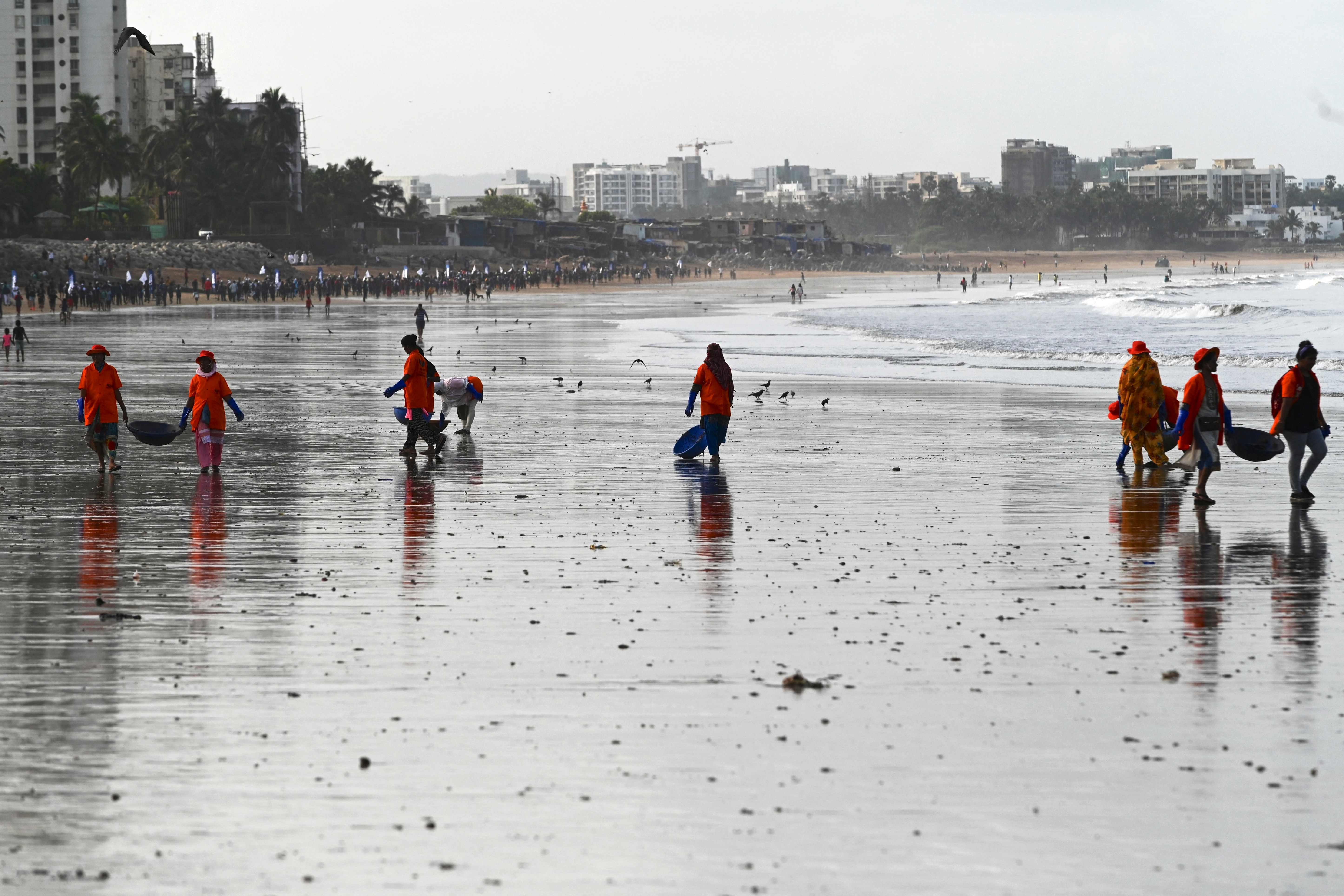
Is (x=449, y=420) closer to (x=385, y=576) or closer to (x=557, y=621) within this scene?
(x=385, y=576)

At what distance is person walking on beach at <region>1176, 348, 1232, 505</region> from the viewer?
520 inches

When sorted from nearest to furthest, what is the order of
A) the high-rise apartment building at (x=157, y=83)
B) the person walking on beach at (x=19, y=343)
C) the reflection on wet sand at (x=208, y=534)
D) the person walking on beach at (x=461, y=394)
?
1. the reflection on wet sand at (x=208, y=534)
2. the person walking on beach at (x=461, y=394)
3. the person walking on beach at (x=19, y=343)
4. the high-rise apartment building at (x=157, y=83)

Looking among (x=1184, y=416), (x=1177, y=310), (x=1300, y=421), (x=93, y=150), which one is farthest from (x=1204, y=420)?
(x=93, y=150)

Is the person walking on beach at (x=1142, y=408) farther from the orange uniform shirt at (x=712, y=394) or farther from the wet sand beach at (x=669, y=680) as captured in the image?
the orange uniform shirt at (x=712, y=394)

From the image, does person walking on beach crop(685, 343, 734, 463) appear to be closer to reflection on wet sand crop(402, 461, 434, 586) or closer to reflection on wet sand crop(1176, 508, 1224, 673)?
reflection on wet sand crop(402, 461, 434, 586)

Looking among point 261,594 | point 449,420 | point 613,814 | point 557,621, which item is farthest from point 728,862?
point 449,420

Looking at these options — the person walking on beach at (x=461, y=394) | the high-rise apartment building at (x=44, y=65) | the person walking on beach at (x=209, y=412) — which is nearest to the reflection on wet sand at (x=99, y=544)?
the person walking on beach at (x=209, y=412)

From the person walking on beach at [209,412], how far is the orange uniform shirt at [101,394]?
0.75 metres

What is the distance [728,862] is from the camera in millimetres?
5176

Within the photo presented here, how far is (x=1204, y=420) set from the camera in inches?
528

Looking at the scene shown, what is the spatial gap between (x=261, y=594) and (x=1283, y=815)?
6.16 m

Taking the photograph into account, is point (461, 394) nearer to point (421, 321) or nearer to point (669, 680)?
point (669, 680)

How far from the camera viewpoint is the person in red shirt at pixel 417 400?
17.0 metres

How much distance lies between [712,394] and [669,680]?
9260mm
